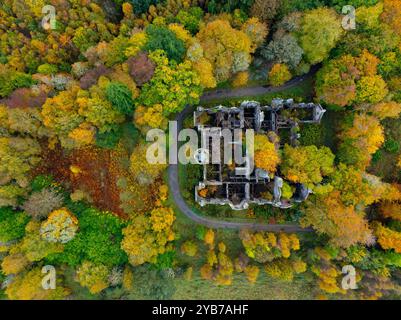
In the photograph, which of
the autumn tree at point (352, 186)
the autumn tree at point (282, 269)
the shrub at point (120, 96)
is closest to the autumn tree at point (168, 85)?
the shrub at point (120, 96)

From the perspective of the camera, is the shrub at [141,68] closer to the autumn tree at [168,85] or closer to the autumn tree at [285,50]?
the autumn tree at [168,85]

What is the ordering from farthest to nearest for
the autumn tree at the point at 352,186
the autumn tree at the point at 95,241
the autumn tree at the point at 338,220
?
1. the autumn tree at the point at 95,241
2. the autumn tree at the point at 352,186
3. the autumn tree at the point at 338,220

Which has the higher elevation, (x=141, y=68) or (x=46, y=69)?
(x=46, y=69)

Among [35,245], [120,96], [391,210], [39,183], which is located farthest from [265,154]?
[35,245]

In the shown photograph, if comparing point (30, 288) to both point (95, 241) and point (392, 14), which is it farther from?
point (392, 14)

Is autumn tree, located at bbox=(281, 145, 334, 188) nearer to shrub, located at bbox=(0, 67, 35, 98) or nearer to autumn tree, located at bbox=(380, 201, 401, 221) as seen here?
autumn tree, located at bbox=(380, 201, 401, 221)
